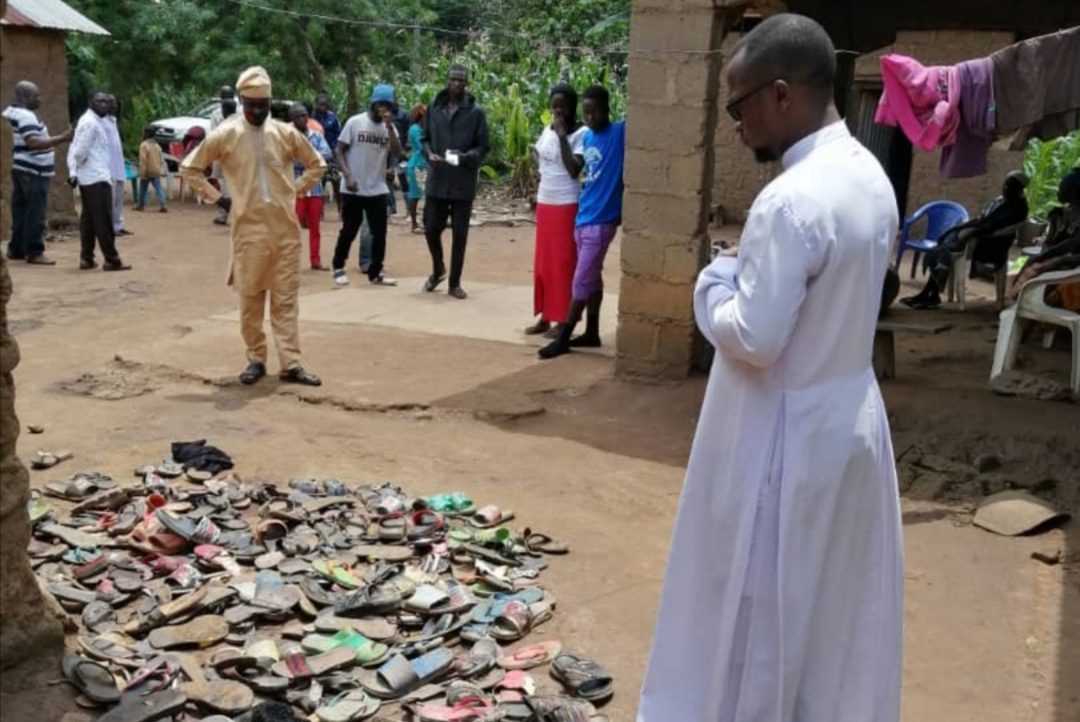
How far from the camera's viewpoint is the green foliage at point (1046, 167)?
14125 millimetres

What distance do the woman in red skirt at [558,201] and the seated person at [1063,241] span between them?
3102 mm

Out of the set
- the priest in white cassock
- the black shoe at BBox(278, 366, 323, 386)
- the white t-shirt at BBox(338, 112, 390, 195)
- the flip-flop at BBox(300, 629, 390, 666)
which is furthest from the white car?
the priest in white cassock

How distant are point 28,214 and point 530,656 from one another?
9796 mm

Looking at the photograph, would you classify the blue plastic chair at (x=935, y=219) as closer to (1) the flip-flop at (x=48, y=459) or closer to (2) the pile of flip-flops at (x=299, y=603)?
(2) the pile of flip-flops at (x=299, y=603)

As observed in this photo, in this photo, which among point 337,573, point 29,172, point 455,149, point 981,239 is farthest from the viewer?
point 29,172

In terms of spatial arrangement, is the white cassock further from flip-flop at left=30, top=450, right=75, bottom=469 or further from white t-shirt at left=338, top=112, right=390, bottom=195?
white t-shirt at left=338, top=112, right=390, bottom=195

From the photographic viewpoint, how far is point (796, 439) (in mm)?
2426

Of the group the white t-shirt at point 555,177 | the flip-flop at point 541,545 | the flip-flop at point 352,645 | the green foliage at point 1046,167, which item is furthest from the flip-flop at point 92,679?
the green foliage at point 1046,167

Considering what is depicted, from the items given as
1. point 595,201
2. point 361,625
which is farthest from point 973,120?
point 361,625

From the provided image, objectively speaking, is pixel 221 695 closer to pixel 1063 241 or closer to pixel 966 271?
pixel 1063 241

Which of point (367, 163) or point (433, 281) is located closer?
point (433, 281)

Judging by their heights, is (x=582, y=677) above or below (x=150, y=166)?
below

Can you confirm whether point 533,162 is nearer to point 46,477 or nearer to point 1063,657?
point 46,477

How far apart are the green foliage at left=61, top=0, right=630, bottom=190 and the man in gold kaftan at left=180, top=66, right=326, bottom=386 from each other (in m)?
9.79
